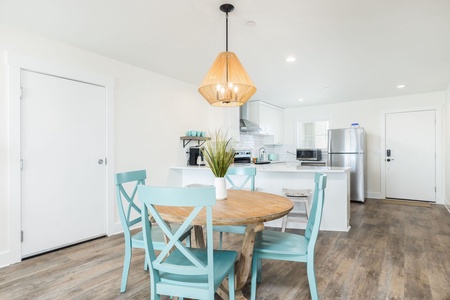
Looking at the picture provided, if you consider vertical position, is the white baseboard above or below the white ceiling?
below

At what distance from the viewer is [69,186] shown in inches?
116

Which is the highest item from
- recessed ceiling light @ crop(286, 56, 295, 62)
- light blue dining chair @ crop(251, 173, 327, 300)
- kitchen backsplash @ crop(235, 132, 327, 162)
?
recessed ceiling light @ crop(286, 56, 295, 62)

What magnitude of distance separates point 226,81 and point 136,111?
81.0 inches

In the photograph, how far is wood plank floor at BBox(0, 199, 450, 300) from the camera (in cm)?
196

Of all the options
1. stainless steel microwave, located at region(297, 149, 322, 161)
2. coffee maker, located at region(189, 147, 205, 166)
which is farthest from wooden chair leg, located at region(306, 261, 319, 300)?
stainless steel microwave, located at region(297, 149, 322, 161)

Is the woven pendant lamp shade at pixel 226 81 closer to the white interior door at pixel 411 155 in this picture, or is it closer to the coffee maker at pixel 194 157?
the coffee maker at pixel 194 157

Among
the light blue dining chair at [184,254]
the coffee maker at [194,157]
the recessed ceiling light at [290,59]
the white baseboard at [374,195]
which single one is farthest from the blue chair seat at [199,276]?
the white baseboard at [374,195]

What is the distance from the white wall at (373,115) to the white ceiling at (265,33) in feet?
4.69

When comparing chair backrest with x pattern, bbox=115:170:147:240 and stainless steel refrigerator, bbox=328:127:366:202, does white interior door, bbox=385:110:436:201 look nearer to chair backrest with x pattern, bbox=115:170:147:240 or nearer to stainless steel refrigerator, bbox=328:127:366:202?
stainless steel refrigerator, bbox=328:127:366:202

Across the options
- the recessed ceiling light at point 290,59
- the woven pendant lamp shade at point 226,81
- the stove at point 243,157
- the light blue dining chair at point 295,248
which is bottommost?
the light blue dining chair at point 295,248

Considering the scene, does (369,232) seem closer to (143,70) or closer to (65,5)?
(143,70)

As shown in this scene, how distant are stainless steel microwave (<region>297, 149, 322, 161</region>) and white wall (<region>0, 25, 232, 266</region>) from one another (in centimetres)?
226

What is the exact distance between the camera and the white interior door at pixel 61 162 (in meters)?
2.65

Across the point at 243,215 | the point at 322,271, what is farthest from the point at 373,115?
the point at 243,215
